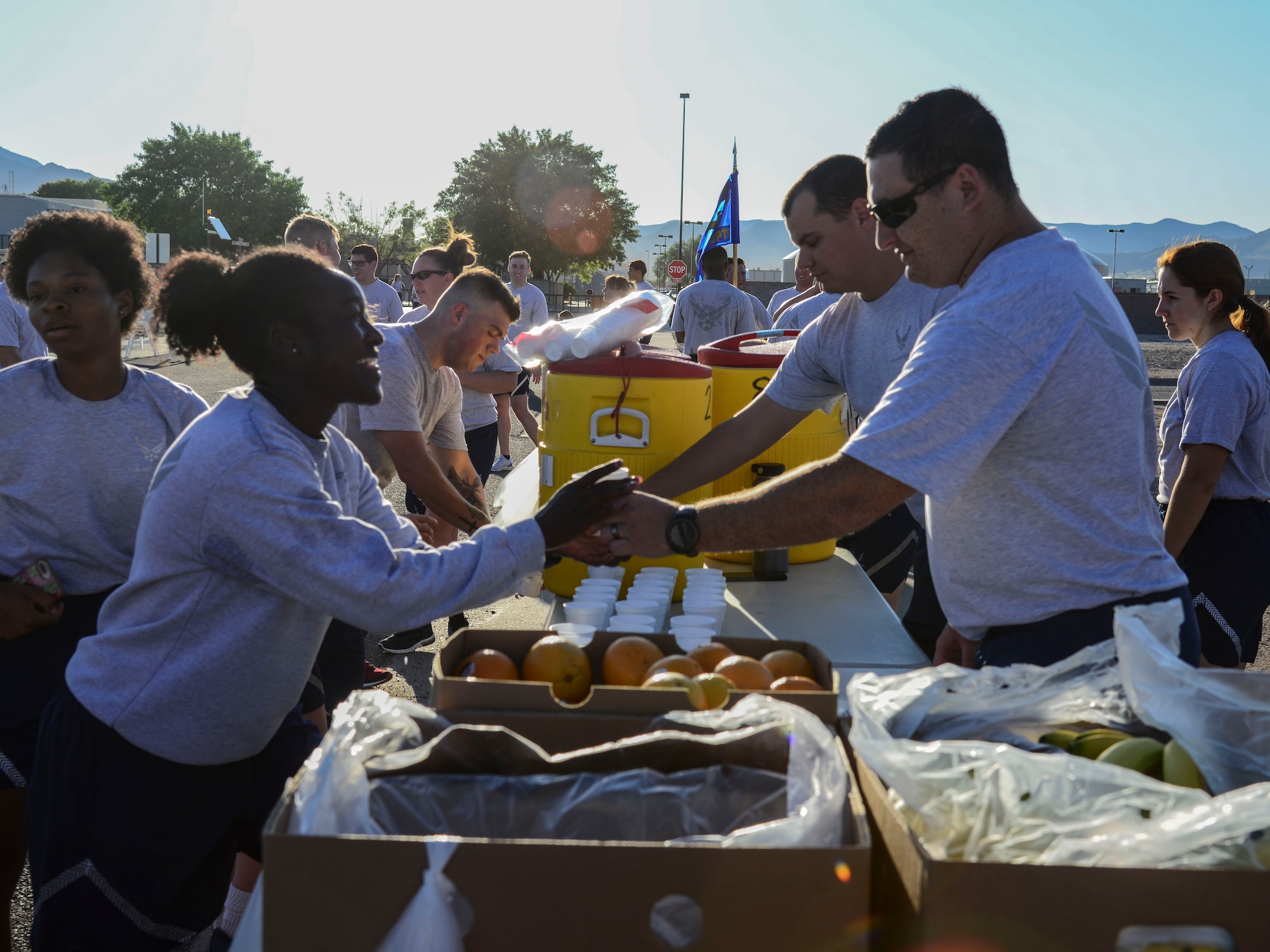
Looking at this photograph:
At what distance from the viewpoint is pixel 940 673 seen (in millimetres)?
1581

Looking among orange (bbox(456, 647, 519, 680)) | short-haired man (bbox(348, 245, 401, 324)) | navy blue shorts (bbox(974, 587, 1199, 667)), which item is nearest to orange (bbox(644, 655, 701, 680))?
orange (bbox(456, 647, 519, 680))

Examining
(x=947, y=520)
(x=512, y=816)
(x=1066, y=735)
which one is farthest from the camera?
(x=947, y=520)

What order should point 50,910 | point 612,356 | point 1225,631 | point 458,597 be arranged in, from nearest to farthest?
1. point 458,597
2. point 50,910
3. point 612,356
4. point 1225,631

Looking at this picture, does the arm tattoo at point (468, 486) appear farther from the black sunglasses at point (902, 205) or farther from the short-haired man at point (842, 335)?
the black sunglasses at point (902, 205)

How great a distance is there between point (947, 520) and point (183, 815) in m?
1.69

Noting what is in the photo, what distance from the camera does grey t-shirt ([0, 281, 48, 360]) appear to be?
5.59 metres

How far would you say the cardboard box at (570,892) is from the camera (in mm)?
1092

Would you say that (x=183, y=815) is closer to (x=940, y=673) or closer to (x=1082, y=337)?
(x=940, y=673)

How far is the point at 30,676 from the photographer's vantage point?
8.13ft

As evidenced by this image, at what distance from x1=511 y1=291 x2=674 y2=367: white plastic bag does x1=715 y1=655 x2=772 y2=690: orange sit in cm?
151

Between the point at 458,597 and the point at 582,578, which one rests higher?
the point at 458,597

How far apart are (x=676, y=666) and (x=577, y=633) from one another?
0.37 metres

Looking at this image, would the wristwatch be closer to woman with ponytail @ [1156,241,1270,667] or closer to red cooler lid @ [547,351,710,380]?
red cooler lid @ [547,351,710,380]

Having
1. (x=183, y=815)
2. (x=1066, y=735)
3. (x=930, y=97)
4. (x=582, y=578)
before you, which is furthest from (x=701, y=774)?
(x=582, y=578)
